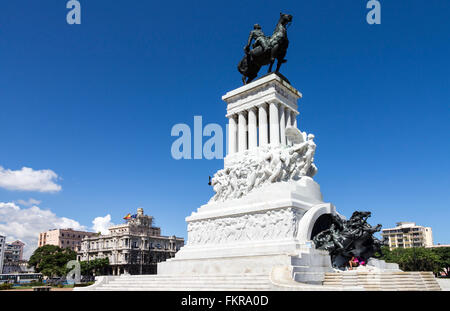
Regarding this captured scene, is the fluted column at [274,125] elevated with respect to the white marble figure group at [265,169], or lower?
elevated

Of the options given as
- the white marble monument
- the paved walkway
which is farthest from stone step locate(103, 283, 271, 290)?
the paved walkway

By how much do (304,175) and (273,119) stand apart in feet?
13.6

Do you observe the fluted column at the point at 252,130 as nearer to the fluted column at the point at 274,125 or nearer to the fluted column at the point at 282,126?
the fluted column at the point at 274,125

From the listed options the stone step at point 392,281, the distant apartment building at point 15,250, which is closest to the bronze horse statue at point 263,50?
the stone step at point 392,281

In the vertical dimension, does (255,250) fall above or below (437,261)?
above

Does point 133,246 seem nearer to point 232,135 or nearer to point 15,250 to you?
point 232,135

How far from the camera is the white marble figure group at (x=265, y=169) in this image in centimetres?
2141

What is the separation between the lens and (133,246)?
277ft

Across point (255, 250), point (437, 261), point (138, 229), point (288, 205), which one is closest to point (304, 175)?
point (288, 205)

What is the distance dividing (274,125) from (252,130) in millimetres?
1749

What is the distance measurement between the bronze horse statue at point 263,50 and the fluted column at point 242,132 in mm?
3345

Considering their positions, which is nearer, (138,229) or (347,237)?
Answer: (347,237)
